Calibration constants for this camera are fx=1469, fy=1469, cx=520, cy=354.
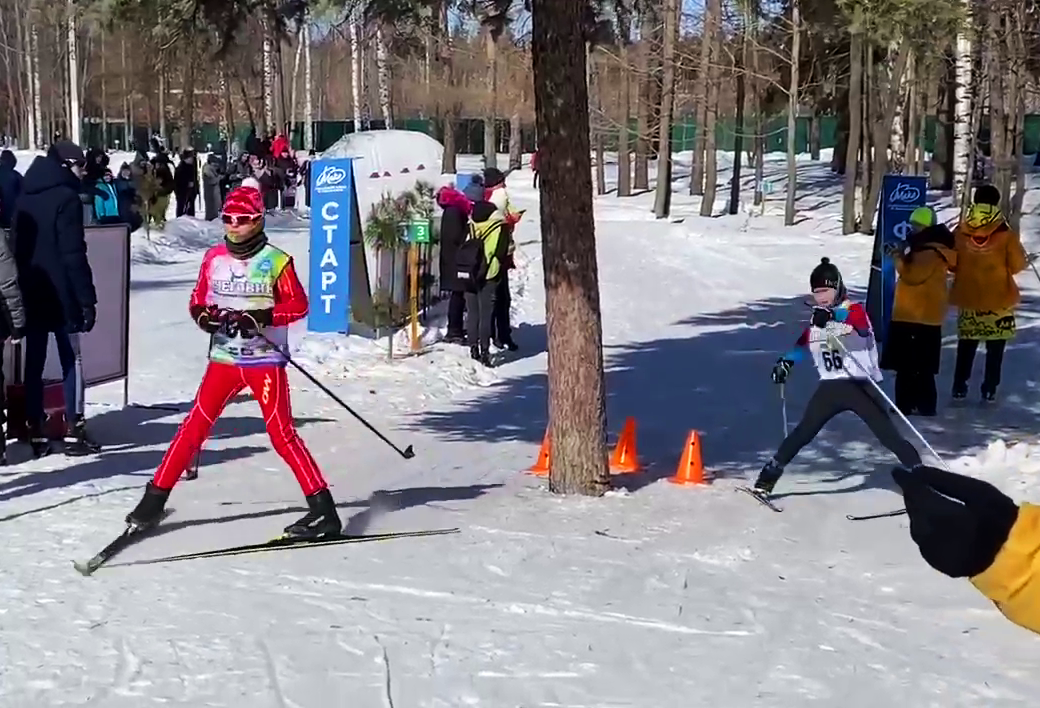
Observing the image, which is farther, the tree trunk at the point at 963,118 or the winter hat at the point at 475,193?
the tree trunk at the point at 963,118

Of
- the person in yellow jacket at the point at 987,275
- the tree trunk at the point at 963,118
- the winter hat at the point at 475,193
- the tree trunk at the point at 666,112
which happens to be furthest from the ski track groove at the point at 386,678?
the tree trunk at the point at 666,112

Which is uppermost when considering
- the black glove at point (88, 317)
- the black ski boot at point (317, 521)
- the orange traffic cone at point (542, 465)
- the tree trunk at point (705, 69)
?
the tree trunk at point (705, 69)

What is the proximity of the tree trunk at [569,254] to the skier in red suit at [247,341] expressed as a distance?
200cm

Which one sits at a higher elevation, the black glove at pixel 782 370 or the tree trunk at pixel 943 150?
the tree trunk at pixel 943 150

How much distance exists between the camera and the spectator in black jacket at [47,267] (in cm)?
904

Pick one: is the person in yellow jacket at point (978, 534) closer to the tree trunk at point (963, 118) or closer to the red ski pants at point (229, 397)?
the red ski pants at point (229, 397)


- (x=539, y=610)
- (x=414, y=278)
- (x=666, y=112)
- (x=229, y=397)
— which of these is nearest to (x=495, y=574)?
(x=539, y=610)

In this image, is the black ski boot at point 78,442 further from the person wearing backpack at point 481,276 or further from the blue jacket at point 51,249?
the person wearing backpack at point 481,276

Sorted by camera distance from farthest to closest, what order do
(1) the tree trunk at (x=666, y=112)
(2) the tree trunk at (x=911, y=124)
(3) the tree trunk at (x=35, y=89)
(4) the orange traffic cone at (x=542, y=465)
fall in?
(3) the tree trunk at (x=35, y=89) < (2) the tree trunk at (x=911, y=124) < (1) the tree trunk at (x=666, y=112) < (4) the orange traffic cone at (x=542, y=465)

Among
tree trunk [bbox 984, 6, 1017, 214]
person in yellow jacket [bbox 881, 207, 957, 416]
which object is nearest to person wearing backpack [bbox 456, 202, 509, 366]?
person in yellow jacket [bbox 881, 207, 957, 416]

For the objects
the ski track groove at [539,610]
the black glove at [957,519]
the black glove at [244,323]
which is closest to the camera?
the black glove at [957,519]

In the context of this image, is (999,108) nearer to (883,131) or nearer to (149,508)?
(883,131)

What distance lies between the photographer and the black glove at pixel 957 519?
1883mm

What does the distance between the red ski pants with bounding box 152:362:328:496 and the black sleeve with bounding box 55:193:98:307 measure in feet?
8.46
